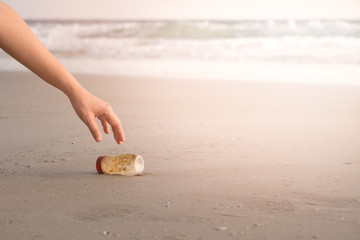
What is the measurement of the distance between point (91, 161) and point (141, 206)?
0.86 m

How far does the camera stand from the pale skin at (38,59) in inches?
64.6

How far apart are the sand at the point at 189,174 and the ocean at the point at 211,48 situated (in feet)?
11.7

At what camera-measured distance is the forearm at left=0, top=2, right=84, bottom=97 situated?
1632mm

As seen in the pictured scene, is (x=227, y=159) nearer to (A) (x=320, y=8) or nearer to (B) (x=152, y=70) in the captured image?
(B) (x=152, y=70)

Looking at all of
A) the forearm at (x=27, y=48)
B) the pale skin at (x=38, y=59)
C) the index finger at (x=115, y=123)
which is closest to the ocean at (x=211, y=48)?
the index finger at (x=115, y=123)

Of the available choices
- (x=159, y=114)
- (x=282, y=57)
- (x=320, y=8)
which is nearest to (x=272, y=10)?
(x=320, y=8)

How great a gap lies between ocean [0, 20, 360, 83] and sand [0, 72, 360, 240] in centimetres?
355

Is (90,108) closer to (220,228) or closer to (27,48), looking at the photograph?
(27,48)

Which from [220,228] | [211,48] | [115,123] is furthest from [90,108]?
[211,48]

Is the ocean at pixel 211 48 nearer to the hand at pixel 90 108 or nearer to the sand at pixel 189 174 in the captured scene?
the sand at pixel 189 174

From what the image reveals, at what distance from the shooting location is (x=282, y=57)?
→ 10.4m

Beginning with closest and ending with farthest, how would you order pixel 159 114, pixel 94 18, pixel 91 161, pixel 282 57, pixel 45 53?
pixel 45 53
pixel 91 161
pixel 159 114
pixel 282 57
pixel 94 18

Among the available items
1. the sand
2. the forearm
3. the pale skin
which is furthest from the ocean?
the forearm

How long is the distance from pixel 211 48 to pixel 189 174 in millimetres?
10141
